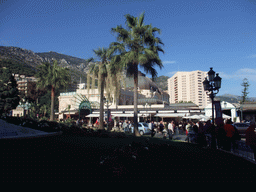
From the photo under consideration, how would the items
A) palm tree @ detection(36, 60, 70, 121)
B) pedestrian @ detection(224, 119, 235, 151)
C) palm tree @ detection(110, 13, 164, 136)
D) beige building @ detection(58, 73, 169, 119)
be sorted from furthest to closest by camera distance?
beige building @ detection(58, 73, 169, 119), palm tree @ detection(36, 60, 70, 121), palm tree @ detection(110, 13, 164, 136), pedestrian @ detection(224, 119, 235, 151)

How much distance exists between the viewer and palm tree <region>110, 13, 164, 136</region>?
17.4m

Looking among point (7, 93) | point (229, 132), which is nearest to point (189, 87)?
point (7, 93)

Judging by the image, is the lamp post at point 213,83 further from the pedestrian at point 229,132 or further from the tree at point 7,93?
the tree at point 7,93

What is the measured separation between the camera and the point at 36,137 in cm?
782

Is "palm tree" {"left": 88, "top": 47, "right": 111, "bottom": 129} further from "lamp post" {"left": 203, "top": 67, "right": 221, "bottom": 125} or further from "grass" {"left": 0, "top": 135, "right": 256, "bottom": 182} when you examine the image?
"grass" {"left": 0, "top": 135, "right": 256, "bottom": 182}

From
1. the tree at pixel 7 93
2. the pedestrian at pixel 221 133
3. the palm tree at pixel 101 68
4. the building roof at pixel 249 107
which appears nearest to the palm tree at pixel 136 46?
the palm tree at pixel 101 68

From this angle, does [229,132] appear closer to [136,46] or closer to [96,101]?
[136,46]

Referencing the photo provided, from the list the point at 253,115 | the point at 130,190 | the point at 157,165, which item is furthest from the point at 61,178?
the point at 253,115

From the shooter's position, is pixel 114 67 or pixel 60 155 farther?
pixel 114 67

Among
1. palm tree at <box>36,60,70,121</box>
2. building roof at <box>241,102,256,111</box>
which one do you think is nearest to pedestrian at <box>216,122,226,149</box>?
palm tree at <box>36,60,70,121</box>

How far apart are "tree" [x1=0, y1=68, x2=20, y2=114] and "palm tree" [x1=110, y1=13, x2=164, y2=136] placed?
37059 millimetres

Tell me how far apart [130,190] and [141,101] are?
47099mm

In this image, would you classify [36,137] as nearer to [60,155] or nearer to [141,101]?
[60,155]

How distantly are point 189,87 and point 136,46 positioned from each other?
546 ft
